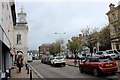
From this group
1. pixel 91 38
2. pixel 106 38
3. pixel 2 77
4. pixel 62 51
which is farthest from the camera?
→ pixel 62 51

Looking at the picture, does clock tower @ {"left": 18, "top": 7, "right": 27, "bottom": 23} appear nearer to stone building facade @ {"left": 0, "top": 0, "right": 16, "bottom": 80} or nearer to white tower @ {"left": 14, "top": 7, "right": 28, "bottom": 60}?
white tower @ {"left": 14, "top": 7, "right": 28, "bottom": 60}

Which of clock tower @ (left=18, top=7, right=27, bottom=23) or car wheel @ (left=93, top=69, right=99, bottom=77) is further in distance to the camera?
clock tower @ (left=18, top=7, right=27, bottom=23)

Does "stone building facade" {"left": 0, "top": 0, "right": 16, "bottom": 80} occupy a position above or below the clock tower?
below

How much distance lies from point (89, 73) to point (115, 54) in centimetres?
2066

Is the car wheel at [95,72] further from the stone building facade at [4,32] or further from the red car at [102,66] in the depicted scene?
the stone building facade at [4,32]

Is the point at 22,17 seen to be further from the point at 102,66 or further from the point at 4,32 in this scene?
the point at 4,32

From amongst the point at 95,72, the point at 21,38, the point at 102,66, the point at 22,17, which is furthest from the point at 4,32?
the point at 22,17

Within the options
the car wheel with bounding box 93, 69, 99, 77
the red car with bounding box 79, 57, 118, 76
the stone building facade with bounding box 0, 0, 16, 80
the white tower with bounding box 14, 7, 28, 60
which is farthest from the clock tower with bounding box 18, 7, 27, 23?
the car wheel with bounding box 93, 69, 99, 77

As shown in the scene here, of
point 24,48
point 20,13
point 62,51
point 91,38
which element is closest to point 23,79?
point 91,38

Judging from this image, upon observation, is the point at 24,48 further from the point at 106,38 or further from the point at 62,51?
the point at 62,51

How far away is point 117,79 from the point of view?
16500mm

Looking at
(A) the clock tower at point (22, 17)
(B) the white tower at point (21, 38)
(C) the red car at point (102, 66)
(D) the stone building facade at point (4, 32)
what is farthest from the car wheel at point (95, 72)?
(A) the clock tower at point (22, 17)

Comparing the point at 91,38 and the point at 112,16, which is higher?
the point at 112,16

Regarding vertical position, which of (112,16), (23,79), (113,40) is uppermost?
(112,16)
